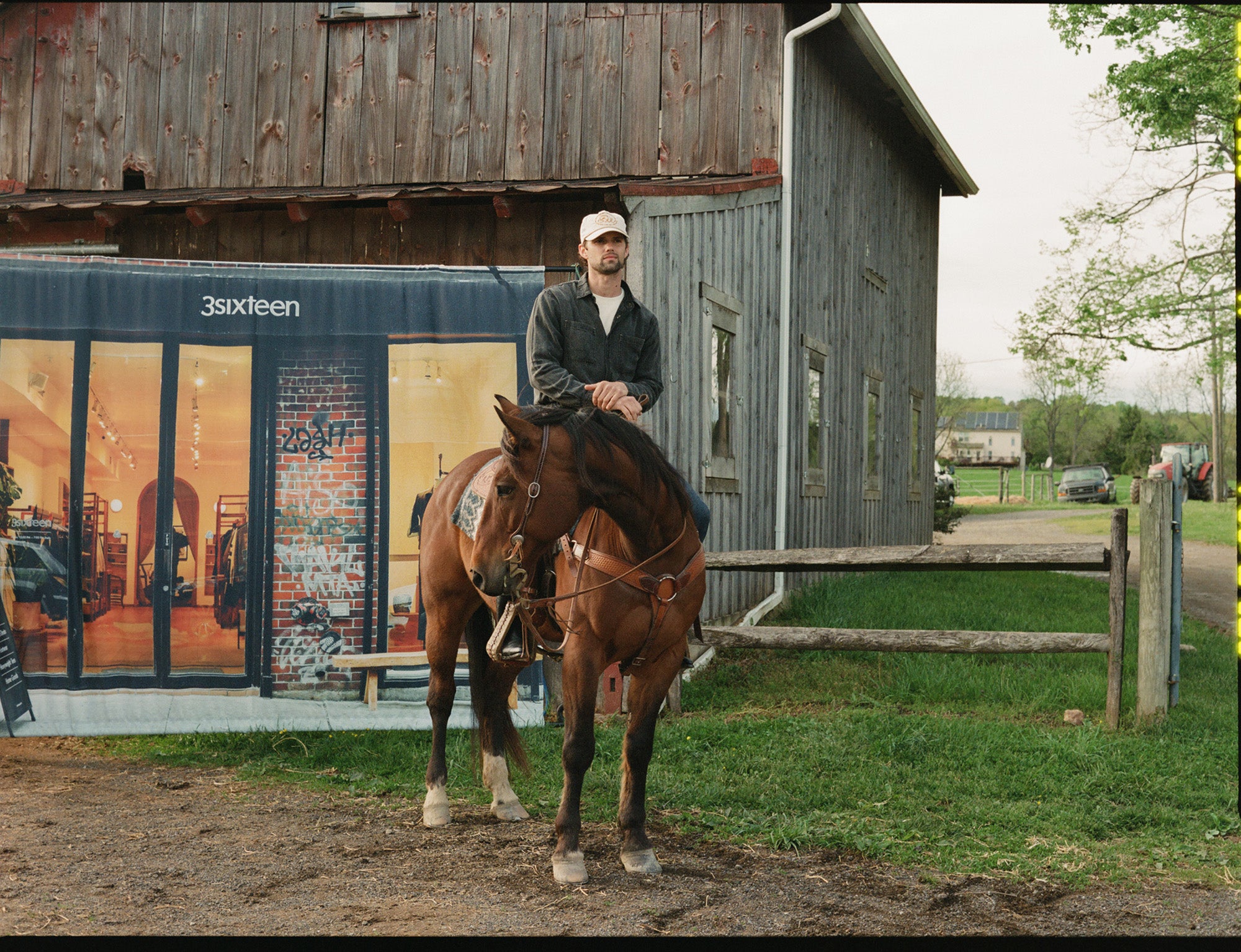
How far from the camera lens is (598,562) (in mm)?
4625

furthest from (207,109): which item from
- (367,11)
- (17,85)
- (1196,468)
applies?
(1196,468)

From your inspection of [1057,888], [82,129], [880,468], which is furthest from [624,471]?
[880,468]

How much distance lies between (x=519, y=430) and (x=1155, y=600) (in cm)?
489

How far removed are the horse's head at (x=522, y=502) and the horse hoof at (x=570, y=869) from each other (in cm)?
113

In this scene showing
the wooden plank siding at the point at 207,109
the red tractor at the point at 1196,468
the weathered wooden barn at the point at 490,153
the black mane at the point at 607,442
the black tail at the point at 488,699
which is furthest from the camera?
the red tractor at the point at 1196,468

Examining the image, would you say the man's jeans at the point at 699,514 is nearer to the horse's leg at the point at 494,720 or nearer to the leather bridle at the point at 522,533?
the leather bridle at the point at 522,533

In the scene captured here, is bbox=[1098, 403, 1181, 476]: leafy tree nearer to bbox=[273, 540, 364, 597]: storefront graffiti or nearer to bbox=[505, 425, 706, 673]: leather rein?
bbox=[273, 540, 364, 597]: storefront graffiti

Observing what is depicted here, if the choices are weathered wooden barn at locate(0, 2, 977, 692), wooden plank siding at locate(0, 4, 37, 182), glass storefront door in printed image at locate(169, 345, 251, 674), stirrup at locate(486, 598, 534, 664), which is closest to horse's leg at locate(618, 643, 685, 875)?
stirrup at locate(486, 598, 534, 664)

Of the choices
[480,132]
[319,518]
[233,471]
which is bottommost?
[319,518]

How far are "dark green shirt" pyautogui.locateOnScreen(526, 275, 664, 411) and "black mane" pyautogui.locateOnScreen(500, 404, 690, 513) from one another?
1.39ft

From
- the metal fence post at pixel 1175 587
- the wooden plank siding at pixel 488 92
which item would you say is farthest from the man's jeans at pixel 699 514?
the wooden plank siding at pixel 488 92

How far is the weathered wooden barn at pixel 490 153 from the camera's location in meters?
9.91

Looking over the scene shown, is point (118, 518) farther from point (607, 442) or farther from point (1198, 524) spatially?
point (1198, 524)

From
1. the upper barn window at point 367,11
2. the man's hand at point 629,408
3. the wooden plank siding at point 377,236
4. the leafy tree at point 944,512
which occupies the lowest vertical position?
the leafy tree at point 944,512
